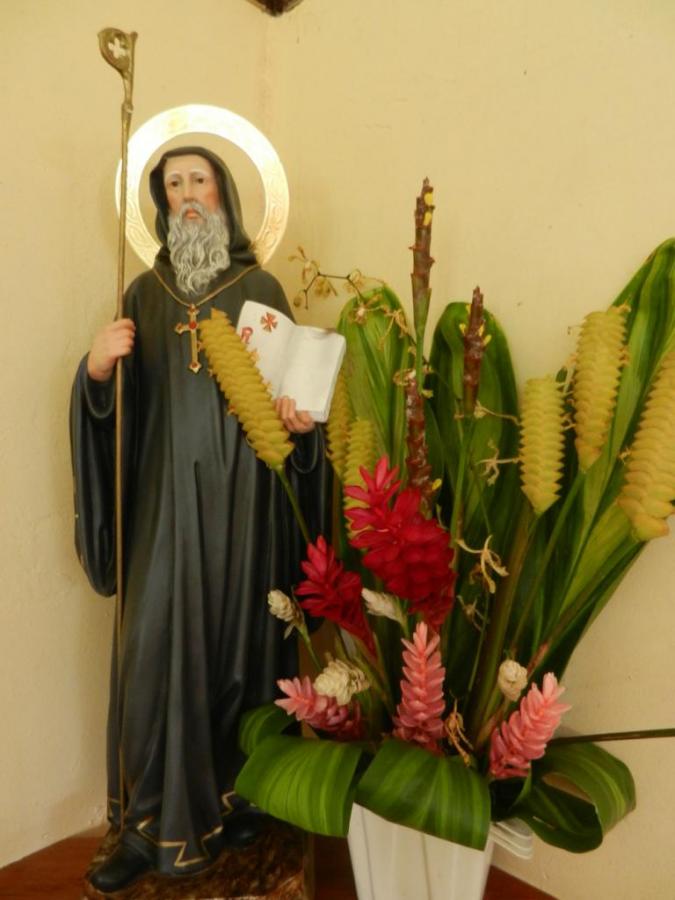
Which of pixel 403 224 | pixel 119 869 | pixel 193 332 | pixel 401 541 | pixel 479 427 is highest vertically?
pixel 403 224

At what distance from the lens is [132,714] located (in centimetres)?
93

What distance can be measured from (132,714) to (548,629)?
525 millimetres

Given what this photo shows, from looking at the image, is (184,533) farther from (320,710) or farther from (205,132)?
(205,132)

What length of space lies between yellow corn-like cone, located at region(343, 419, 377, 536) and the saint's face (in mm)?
362

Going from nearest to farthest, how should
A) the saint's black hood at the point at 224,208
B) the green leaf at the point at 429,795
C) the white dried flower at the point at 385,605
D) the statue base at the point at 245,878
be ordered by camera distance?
the green leaf at the point at 429,795 < the white dried flower at the point at 385,605 < the statue base at the point at 245,878 < the saint's black hood at the point at 224,208

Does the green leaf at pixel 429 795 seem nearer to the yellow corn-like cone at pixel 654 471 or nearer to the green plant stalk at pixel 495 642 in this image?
the green plant stalk at pixel 495 642

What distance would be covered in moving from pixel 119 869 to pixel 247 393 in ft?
2.00

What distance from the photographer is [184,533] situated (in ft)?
3.06

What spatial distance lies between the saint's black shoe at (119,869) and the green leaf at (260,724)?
186 millimetres

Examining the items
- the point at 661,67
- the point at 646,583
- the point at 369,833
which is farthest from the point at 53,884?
the point at 661,67

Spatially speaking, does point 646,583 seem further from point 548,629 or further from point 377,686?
point 377,686

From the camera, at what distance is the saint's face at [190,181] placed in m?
1.00

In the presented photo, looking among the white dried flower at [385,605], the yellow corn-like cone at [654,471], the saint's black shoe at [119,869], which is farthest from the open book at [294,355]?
the saint's black shoe at [119,869]

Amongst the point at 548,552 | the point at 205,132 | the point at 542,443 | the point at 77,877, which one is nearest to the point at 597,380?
the point at 542,443
